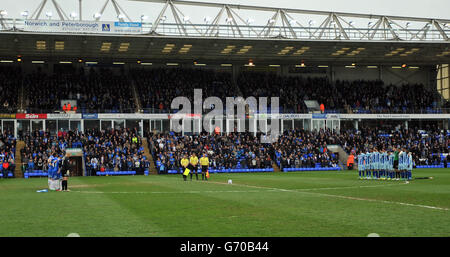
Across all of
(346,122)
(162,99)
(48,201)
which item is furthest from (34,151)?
(346,122)

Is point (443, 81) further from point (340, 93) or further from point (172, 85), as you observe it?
point (172, 85)

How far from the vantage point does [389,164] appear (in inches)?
1103

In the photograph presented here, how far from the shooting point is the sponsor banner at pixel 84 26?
4522cm

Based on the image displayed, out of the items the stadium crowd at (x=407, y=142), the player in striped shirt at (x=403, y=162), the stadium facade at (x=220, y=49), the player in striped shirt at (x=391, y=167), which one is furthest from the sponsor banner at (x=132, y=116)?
the player in striped shirt at (x=403, y=162)

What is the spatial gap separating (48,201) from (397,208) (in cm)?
1108

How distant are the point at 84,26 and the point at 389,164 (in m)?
29.5

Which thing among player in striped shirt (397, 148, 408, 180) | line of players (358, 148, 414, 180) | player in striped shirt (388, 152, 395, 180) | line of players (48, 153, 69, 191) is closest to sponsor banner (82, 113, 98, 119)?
line of players (48, 153, 69, 191)

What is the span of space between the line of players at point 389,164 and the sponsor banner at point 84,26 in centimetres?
2519

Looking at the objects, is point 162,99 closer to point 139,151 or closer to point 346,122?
point 139,151

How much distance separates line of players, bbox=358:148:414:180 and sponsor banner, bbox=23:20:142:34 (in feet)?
82.6

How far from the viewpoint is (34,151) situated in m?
43.0

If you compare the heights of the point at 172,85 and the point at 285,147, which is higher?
the point at 172,85

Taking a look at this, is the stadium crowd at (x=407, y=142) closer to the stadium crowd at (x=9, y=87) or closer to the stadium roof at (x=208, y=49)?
the stadium roof at (x=208, y=49)

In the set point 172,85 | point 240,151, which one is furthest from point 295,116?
point 172,85
